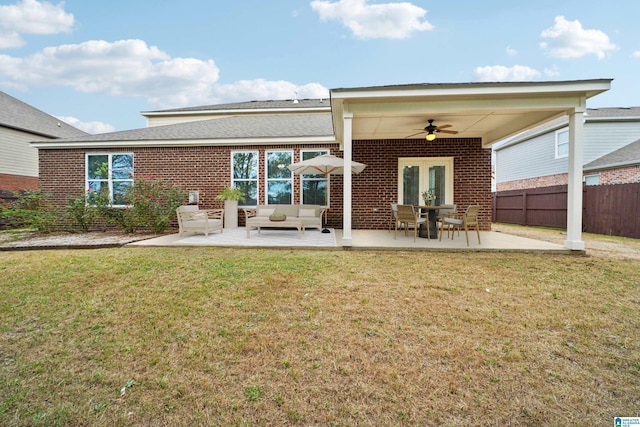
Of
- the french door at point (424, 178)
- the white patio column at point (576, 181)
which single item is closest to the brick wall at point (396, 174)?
the french door at point (424, 178)

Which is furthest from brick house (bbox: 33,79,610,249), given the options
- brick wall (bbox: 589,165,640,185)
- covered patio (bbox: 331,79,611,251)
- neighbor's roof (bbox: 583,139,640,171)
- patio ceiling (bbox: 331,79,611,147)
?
brick wall (bbox: 589,165,640,185)

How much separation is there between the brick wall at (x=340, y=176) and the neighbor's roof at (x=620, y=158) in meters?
6.76

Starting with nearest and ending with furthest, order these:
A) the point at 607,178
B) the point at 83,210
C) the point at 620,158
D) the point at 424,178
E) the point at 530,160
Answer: the point at 83,210 < the point at 424,178 < the point at 620,158 < the point at 607,178 < the point at 530,160

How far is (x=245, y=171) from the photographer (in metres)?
9.73

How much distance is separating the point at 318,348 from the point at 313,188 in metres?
7.59

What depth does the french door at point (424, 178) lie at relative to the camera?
366 inches

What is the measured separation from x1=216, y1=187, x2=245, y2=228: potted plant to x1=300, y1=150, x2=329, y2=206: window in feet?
7.27

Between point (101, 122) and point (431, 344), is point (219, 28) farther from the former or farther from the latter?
point (101, 122)

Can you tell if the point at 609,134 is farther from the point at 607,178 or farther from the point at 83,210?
the point at 83,210

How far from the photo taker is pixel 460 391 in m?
1.84

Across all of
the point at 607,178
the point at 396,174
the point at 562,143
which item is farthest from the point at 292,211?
the point at 562,143

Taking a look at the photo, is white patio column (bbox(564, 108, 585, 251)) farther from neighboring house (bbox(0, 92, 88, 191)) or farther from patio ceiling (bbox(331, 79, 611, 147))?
neighboring house (bbox(0, 92, 88, 191))

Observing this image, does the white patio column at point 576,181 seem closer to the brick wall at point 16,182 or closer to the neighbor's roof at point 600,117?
the neighbor's roof at point 600,117

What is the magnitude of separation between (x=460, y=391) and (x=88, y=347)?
2977mm
